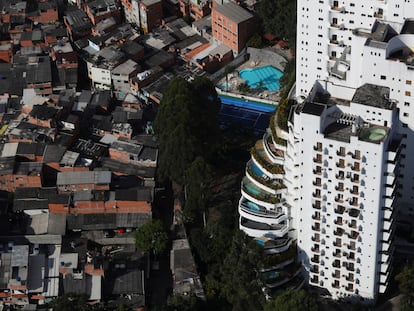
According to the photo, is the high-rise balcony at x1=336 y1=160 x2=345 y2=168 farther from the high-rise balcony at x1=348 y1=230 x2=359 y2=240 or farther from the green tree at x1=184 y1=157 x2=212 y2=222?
the green tree at x1=184 y1=157 x2=212 y2=222

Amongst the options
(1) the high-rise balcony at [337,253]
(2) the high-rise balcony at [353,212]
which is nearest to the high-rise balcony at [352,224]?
(2) the high-rise balcony at [353,212]

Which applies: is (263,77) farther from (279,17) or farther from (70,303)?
(70,303)

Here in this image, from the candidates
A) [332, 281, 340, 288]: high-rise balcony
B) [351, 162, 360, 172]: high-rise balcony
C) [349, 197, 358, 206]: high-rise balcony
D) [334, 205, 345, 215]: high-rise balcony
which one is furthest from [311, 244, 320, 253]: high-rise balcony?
[351, 162, 360, 172]: high-rise balcony

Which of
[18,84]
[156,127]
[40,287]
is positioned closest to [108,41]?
[18,84]

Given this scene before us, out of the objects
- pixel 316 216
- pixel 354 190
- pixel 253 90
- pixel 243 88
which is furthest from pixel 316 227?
pixel 243 88

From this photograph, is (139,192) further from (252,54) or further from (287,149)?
(252,54)

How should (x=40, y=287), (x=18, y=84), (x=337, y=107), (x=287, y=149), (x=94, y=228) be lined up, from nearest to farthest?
(x=337, y=107)
(x=287, y=149)
(x=40, y=287)
(x=94, y=228)
(x=18, y=84)
